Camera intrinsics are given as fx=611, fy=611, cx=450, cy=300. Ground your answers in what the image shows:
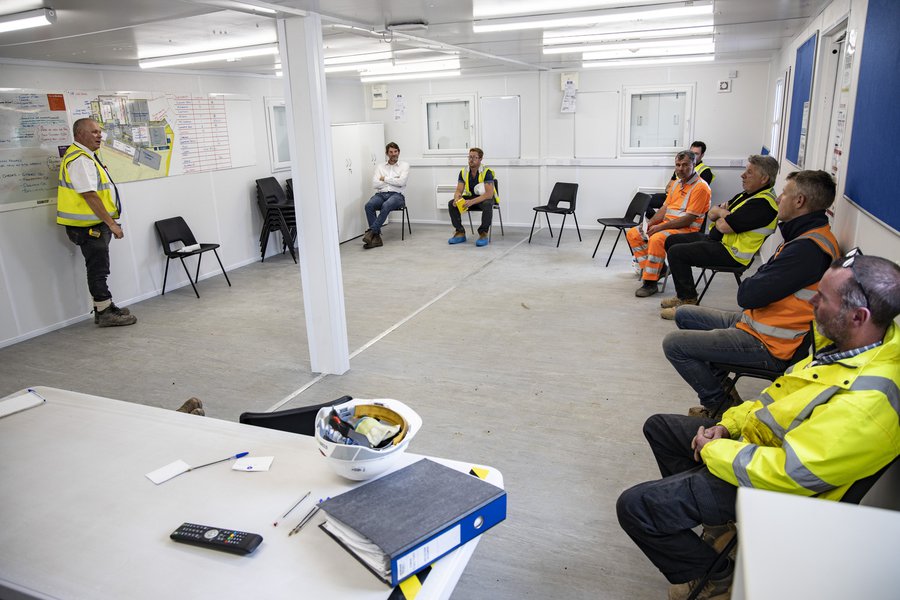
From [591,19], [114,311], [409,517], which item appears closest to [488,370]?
[591,19]

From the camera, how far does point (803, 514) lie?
1165mm

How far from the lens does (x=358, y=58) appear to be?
22.0 ft

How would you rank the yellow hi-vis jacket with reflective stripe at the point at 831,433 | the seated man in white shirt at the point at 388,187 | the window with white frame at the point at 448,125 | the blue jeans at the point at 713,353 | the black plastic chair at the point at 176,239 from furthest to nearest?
the window with white frame at the point at 448,125
the seated man in white shirt at the point at 388,187
the black plastic chair at the point at 176,239
the blue jeans at the point at 713,353
the yellow hi-vis jacket with reflective stripe at the point at 831,433

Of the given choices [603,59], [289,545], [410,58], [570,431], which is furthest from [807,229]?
[603,59]

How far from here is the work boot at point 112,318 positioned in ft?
18.0

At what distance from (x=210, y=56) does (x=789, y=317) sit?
521cm

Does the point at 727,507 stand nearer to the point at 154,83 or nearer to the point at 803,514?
the point at 803,514

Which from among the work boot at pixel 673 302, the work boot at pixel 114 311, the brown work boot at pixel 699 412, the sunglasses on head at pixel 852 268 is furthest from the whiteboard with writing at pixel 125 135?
the sunglasses on head at pixel 852 268

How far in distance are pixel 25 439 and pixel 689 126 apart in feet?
27.9

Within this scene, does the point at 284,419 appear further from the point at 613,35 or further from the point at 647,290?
the point at 613,35

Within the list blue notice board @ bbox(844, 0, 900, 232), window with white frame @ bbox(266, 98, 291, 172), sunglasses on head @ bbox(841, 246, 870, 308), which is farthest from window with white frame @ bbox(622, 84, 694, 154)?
sunglasses on head @ bbox(841, 246, 870, 308)

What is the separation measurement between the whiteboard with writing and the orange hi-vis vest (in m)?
5.64

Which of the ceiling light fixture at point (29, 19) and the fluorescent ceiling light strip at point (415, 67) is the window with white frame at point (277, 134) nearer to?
the fluorescent ceiling light strip at point (415, 67)

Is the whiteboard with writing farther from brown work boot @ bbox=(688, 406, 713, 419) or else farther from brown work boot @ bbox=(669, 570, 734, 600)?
brown work boot @ bbox=(669, 570, 734, 600)
